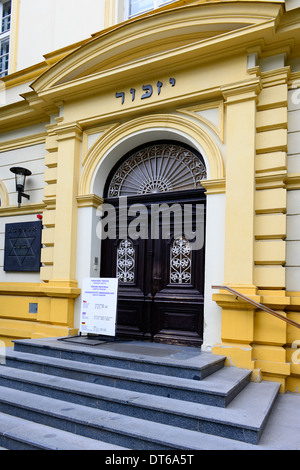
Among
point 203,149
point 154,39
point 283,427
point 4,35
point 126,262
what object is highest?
point 4,35

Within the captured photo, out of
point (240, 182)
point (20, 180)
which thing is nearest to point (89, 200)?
point (20, 180)

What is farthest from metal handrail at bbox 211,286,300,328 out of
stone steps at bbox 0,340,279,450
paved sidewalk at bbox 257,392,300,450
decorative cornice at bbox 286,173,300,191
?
Result: decorative cornice at bbox 286,173,300,191

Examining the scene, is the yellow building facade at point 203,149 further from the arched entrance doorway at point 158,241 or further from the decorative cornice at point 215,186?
the arched entrance doorway at point 158,241

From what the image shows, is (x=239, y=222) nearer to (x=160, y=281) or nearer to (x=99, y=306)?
(x=160, y=281)

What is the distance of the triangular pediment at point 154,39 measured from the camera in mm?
5318

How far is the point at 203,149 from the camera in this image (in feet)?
18.8

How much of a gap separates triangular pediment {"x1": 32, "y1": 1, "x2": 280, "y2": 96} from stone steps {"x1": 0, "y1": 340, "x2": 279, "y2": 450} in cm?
448

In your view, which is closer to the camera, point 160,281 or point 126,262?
point 160,281

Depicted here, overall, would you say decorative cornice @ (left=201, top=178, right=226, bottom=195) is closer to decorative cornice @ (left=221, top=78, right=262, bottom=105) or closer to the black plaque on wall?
decorative cornice @ (left=221, top=78, right=262, bottom=105)

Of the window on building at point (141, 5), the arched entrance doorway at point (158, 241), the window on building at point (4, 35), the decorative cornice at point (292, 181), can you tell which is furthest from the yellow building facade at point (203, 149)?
the window on building at point (4, 35)

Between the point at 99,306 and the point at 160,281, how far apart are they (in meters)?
1.18

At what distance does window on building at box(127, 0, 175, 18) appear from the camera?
7.04 m
